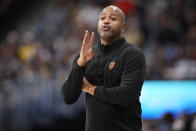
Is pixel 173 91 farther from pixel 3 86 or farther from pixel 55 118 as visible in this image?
pixel 3 86

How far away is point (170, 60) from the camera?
827 cm

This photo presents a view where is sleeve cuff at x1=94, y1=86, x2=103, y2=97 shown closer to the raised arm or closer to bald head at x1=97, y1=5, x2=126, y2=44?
the raised arm

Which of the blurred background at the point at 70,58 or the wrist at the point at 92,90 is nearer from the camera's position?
the wrist at the point at 92,90

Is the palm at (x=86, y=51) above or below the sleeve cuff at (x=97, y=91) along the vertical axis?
above

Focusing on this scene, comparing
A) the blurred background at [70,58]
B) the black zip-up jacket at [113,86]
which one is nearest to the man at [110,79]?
the black zip-up jacket at [113,86]

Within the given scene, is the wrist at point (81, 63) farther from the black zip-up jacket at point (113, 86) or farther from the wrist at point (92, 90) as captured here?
the wrist at point (92, 90)

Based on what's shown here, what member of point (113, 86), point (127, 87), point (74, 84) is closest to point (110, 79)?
point (113, 86)

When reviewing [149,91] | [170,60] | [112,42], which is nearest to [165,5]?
[170,60]

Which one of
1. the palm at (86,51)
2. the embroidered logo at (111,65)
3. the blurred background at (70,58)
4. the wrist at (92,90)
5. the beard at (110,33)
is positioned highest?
the beard at (110,33)

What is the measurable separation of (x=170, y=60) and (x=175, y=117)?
5.20ft

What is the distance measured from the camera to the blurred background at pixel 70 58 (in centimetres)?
729

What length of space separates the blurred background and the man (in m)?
3.96

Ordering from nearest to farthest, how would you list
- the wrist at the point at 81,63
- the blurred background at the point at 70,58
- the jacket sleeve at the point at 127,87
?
the jacket sleeve at the point at 127,87 → the wrist at the point at 81,63 → the blurred background at the point at 70,58

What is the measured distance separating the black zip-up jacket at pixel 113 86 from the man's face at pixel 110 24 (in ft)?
0.24
